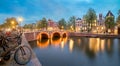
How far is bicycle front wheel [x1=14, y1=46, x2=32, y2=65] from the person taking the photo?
1069cm

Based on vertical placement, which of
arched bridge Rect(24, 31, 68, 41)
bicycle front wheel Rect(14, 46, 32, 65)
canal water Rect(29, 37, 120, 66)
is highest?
bicycle front wheel Rect(14, 46, 32, 65)

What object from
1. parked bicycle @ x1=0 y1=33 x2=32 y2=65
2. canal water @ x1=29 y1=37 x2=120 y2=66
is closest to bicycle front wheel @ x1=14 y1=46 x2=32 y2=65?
parked bicycle @ x1=0 y1=33 x2=32 y2=65

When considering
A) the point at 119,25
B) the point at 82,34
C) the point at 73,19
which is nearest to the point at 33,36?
the point at 82,34

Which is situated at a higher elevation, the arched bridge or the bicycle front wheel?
the bicycle front wheel

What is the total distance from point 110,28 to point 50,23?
69043mm

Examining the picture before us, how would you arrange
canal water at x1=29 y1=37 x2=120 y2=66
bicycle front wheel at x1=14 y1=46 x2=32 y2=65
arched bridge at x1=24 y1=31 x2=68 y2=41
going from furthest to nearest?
1. arched bridge at x1=24 y1=31 x2=68 y2=41
2. canal water at x1=29 y1=37 x2=120 y2=66
3. bicycle front wheel at x1=14 y1=46 x2=32 y2=65

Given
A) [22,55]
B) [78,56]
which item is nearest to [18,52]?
[22,55]

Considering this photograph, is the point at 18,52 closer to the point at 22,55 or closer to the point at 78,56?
the point at 22,55

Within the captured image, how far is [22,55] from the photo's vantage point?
1082 centimetres

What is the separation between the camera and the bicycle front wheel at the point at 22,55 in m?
10.7

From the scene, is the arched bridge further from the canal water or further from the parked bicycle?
the parked bicycle

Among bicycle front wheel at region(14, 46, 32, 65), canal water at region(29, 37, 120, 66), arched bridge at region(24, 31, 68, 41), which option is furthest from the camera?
arched bridge at region(24, 31, 68, 41)

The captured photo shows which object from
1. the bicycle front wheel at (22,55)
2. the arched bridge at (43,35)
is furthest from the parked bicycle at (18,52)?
the arched bridge at (43,35)

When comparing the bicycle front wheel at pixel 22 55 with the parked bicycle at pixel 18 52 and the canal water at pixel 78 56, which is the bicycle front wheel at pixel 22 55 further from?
the canal water at pixel 78 56
